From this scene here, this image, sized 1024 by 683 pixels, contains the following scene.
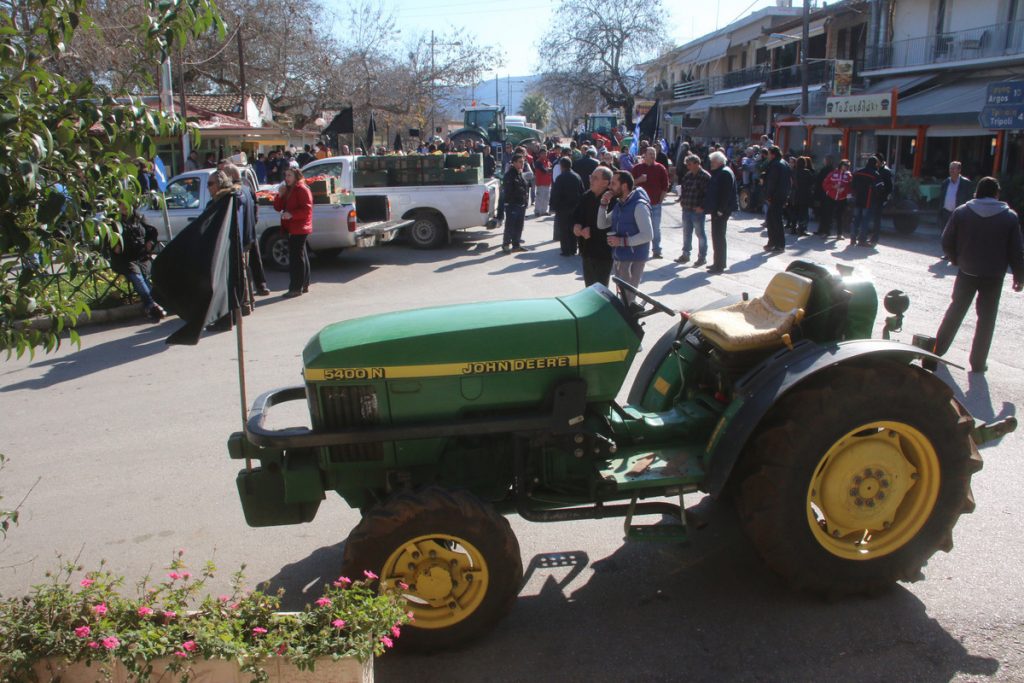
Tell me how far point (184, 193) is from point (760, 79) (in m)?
39.3

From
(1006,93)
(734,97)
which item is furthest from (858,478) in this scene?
(734,97)

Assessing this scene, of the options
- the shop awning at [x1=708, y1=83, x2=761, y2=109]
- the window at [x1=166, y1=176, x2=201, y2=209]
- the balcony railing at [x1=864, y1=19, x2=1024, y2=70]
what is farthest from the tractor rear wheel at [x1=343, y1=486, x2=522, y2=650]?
the shop awning at [x1=708, y1=83, x2=761, y2=109]

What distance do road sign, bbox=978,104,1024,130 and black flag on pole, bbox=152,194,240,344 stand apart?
18368 millimetres

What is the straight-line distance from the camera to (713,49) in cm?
5431

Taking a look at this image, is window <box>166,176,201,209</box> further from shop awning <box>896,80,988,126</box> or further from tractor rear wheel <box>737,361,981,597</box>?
shop awning <box>896,80,988,126</box>

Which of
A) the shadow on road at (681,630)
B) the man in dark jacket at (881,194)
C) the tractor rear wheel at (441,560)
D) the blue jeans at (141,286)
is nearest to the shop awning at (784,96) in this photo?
the man in dark jacket at (881,194)

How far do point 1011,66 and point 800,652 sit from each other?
88.8 ft

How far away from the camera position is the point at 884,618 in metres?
3.97

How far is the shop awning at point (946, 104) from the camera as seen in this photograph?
22.8 m

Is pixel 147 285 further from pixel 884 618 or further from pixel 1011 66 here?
pixel 1011 66

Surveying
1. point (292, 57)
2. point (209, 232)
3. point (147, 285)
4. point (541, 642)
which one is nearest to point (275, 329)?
point (147, 285)

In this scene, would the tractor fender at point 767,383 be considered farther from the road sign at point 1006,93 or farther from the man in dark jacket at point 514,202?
the road sign at point 1006,93

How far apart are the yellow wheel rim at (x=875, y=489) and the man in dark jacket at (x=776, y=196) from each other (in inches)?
450

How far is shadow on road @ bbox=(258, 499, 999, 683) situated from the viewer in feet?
12.0
